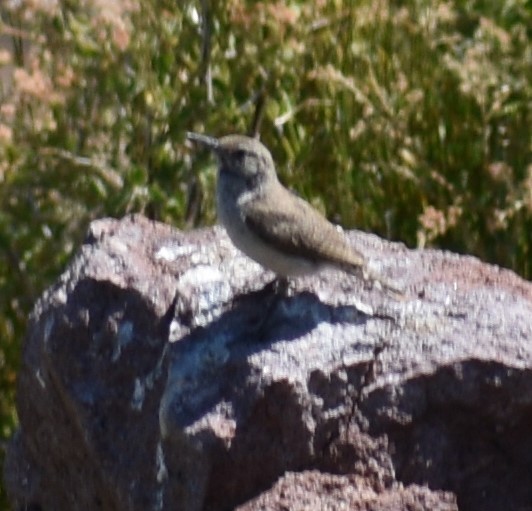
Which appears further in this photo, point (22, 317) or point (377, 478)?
point (22, 317)

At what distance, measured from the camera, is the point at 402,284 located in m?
5.27

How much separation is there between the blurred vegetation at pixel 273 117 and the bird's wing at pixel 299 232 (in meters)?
1.18

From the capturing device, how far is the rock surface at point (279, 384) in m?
4.71

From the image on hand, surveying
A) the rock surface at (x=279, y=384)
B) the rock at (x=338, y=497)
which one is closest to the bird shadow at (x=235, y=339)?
the rock surface at (x=279, y=384)

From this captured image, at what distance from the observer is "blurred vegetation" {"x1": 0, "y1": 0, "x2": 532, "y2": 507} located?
6.84m

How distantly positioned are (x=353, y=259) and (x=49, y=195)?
2317mm

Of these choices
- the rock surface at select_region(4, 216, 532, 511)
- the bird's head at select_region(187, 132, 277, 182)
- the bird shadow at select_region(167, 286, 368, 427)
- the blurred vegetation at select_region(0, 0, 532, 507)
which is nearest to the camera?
the rock surface at select_region(4, 216, 532, 511)

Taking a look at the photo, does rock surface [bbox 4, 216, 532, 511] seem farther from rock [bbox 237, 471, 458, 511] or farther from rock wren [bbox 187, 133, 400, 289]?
rock wren [bbox 187, 133, 400, 289]

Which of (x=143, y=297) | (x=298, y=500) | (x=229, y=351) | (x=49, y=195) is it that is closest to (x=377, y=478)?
(x=298, y=500)

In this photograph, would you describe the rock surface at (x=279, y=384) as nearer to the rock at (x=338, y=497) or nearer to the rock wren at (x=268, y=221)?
the rock at (x=338, y=497)

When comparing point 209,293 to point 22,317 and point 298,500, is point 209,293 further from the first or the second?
point 22,317

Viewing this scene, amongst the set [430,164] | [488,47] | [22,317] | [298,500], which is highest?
[488,47]

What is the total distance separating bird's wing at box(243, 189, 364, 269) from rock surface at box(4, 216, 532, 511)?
0.13m

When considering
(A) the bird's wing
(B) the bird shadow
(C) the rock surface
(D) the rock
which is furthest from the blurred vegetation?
(D) the rock
